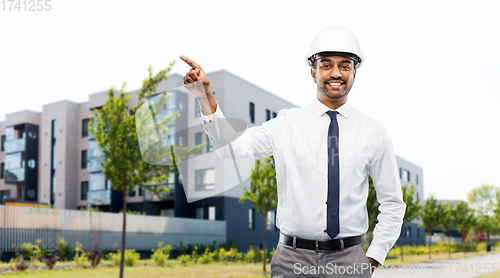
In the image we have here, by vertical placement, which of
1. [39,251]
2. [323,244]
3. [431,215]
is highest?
[323,244]

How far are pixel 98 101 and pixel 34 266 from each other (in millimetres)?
24068

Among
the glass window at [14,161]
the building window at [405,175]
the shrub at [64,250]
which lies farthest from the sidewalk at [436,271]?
the building window at [405,175]

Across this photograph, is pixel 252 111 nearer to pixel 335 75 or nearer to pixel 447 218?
pixel 447 218

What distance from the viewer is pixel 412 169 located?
73.3 m

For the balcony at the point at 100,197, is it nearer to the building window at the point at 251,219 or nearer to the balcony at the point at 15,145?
the balcony at the point at 15,145

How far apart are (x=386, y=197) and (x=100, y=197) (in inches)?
1504

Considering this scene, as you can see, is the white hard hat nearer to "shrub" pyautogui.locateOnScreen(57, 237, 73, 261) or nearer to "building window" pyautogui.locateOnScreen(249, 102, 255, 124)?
"shrub" pyautogui.locateOnScreen(57, 237, 73, 261)

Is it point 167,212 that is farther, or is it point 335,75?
point 167,212

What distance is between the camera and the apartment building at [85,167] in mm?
35250

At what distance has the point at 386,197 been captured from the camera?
306 cm

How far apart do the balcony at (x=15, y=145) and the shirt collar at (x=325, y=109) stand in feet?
154

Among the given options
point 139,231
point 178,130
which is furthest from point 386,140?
point 139,231

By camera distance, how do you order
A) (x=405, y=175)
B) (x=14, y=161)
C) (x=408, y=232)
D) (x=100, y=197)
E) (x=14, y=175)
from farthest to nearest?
(x=405, y=175), (x=408, y=232), (x=14, y=161), (x=14, y=175), (x=100, y=197)

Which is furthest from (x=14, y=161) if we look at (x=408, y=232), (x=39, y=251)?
(x=408, y=232)
